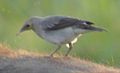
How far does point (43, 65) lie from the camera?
1326 cm

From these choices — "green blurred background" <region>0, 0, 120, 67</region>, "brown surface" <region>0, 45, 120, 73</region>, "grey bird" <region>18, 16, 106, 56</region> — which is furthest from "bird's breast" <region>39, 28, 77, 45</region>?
"green blurred background" <region>0, 0, 120, 67</region>

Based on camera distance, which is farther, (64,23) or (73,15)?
(73,15)

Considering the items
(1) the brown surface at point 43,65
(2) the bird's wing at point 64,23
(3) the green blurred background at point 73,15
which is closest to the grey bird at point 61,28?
(2) the bird's wing at point 64,23

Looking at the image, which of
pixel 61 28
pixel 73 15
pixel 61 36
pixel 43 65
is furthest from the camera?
pixel 73 15

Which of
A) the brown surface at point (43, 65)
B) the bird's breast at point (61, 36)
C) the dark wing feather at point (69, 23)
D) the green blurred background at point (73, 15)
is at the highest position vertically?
the green blurred background at point (73, 15)

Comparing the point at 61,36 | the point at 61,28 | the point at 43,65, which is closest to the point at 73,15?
the point at 61,28

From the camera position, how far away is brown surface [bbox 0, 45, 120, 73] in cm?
1305

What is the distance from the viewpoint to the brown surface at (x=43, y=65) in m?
13.0

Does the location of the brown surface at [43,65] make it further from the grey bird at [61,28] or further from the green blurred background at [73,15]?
the green blurred background at [73,15]

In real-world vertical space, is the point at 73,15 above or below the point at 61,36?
above

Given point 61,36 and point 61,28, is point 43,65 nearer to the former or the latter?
point 61,36

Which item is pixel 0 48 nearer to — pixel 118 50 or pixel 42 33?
pixel 42 33

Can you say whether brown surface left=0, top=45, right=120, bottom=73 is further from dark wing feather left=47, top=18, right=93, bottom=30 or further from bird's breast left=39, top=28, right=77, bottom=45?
dark wing feather left=47, top=18, right=93, bottom=30

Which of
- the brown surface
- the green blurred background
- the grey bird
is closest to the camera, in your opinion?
the brown surface
